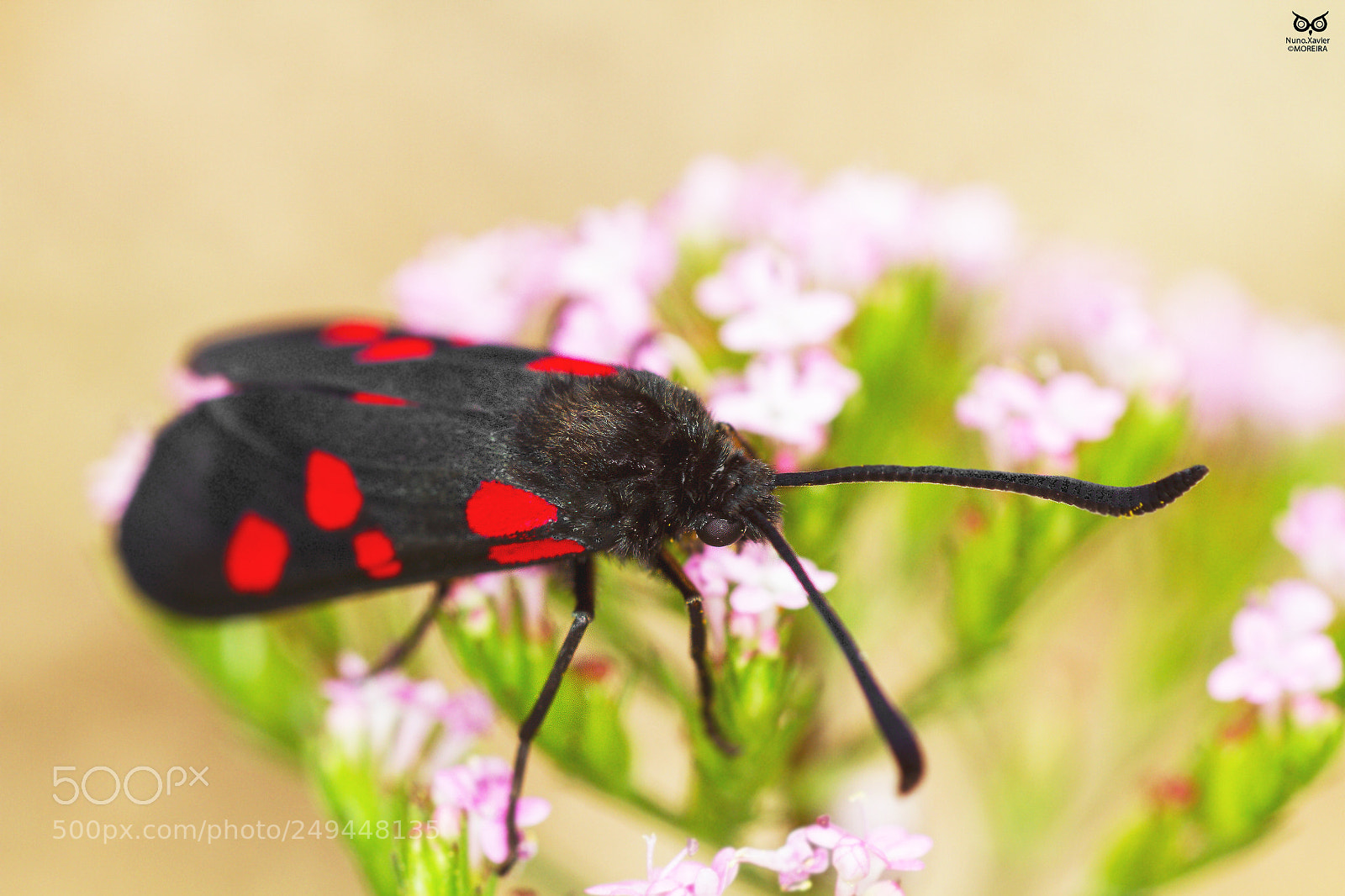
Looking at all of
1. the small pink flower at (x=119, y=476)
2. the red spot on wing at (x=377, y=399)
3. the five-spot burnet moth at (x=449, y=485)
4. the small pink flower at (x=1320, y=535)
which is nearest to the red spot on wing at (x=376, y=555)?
the five-spot burnet moth at (x=449, y=485)

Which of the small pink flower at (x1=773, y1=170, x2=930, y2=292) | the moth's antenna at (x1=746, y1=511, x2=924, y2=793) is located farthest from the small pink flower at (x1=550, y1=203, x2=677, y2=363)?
the moth's antenna at (x1=746, y1=511, x2=924, y2=793)

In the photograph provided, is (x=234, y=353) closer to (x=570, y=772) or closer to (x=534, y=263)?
(x=534, y=263)

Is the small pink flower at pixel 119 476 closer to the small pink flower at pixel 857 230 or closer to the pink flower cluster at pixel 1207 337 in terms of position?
the small pink flower at pixel 857 230

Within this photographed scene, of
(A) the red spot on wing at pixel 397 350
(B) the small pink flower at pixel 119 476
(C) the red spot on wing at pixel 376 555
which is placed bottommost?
(C) the red spot on wing at pixel 376 555

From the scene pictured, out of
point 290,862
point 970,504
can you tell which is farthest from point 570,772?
point 290,862

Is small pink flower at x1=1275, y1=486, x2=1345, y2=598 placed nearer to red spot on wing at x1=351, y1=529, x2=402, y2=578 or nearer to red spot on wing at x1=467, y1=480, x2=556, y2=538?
red spot on wing at x1=467, y1=480, x2=556, y2=538

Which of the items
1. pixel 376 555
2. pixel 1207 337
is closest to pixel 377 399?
pixel 376 555

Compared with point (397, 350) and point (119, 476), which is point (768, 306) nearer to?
point (397, 350)
